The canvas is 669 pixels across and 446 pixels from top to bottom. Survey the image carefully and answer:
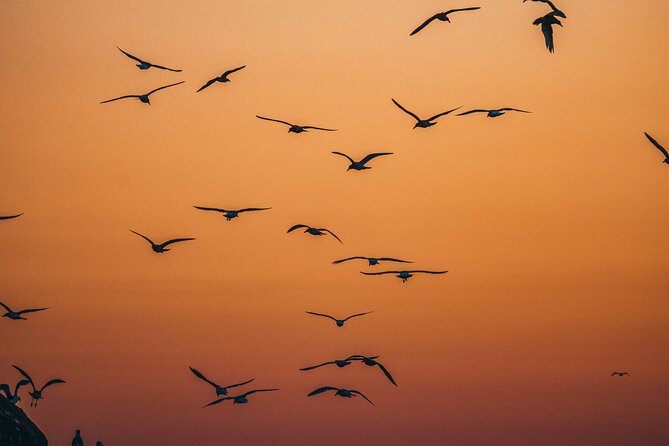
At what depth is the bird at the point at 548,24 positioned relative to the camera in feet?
147

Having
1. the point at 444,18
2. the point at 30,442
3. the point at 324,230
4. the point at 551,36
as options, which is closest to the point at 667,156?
the point at 551,36

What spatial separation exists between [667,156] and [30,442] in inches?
1161

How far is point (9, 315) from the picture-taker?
57.8m

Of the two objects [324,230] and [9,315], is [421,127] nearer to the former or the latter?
[324,230]

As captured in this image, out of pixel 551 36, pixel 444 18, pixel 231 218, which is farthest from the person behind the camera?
pixel 231 218

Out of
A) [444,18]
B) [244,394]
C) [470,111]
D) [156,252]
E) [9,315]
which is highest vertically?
[444,18]

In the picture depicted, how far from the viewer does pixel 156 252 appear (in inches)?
2245

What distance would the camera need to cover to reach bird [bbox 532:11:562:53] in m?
44.9

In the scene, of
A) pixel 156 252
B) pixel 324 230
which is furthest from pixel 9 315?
pixel 324 230

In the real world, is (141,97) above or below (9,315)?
above

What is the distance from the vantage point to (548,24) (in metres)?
45.7

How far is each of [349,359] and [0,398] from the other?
2920 cm

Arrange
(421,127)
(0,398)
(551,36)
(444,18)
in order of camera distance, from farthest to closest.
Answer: (421,127) → (444,18) → (551,36) → (0,398)

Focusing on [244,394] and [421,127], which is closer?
[421,127]
